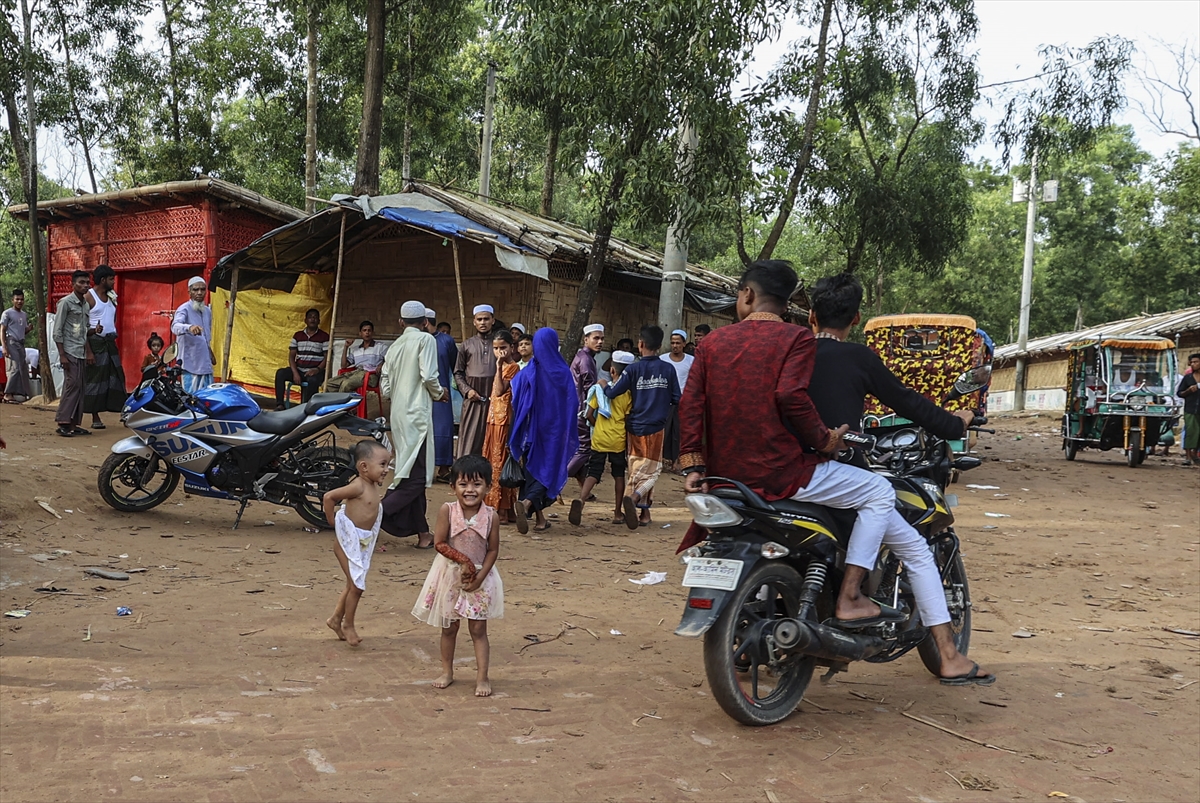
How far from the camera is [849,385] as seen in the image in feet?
12.8

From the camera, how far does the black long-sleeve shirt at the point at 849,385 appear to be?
12.8ft

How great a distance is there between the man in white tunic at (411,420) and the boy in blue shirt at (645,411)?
177cm

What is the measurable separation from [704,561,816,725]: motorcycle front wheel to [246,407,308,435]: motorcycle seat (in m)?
4.55

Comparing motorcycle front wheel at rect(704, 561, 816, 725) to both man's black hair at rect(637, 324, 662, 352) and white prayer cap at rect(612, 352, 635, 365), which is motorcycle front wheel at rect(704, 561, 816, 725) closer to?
man's black hair at rect(637, 324, 662, 352)

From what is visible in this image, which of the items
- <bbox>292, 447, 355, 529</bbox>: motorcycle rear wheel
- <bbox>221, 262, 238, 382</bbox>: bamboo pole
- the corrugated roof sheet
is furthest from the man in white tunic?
the corrugated roof sheet

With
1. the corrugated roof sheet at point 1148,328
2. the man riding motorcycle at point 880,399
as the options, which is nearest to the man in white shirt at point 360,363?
the man riding motorcycle at point 880,399

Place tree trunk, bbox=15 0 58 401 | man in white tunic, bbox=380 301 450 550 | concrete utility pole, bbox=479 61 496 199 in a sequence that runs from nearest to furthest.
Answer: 1. man in white tunic, bbox=380 301 450 550
2. tree trunk, bbox=15 0 58 401
3. concrete utility pole, bbox=479 61 496 199

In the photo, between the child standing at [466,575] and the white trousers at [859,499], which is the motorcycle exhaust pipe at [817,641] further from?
the child standing at [466,575]

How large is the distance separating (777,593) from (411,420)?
4092mm

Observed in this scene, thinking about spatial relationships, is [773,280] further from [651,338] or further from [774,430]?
[651,338]

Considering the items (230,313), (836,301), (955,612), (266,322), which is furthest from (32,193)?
(955,612)

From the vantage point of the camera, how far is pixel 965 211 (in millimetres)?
18438

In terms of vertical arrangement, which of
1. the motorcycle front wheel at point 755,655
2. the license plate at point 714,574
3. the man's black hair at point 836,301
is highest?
the man's black hair at point 836,301

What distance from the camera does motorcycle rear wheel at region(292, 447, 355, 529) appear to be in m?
7.51
